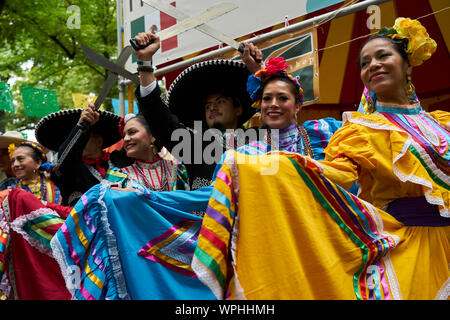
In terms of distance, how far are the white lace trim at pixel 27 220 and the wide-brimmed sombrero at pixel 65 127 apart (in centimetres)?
84

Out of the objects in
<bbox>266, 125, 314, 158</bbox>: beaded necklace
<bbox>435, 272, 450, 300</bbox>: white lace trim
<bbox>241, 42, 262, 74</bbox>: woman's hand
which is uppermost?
<bbox>241, 42, 262, 74</bbox>: woman's hand

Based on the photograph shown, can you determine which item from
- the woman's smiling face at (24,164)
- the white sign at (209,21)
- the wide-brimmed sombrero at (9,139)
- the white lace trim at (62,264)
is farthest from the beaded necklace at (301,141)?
the wide-brimmed sombrero at (9,139)

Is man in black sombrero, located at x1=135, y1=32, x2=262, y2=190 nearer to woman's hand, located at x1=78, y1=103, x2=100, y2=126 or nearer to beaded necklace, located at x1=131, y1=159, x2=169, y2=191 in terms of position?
beaded necklace, located at x1=131, y1=159, x2=169, y2=191

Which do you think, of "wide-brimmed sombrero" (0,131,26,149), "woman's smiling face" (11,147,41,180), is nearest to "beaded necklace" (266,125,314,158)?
"woman's smiling face" (11,147,41,180)

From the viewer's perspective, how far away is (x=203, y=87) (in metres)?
3.54

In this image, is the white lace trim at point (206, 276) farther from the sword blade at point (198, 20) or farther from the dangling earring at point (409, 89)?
the sword blade at point (198, 20)

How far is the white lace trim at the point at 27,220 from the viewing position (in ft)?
11.8

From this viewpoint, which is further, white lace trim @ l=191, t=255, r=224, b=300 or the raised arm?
the raised arm

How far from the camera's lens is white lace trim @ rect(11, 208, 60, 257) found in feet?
11.8

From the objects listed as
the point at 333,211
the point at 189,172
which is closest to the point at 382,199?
the point at 333,211

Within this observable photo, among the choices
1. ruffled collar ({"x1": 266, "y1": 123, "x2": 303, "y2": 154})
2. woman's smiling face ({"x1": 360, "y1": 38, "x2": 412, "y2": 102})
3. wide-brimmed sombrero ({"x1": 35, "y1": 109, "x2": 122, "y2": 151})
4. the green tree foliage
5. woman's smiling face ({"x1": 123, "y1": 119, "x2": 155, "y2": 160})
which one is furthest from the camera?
the green tree foliage

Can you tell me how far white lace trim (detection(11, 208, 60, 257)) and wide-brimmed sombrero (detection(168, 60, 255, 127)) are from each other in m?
1.30

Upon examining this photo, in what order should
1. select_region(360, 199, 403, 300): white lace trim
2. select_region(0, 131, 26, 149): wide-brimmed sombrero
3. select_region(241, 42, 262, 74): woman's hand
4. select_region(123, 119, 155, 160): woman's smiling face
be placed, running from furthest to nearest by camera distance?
select_region(0, 131, 26, 149): wide-brimmed sombrero
select_region(123, 119, 155, 160): woman's smiling face
select_region(241, 42, 262, 74): woman's hand
select_region(360, 199, 403, 300): white lace trim

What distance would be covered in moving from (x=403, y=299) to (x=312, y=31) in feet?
8.94
